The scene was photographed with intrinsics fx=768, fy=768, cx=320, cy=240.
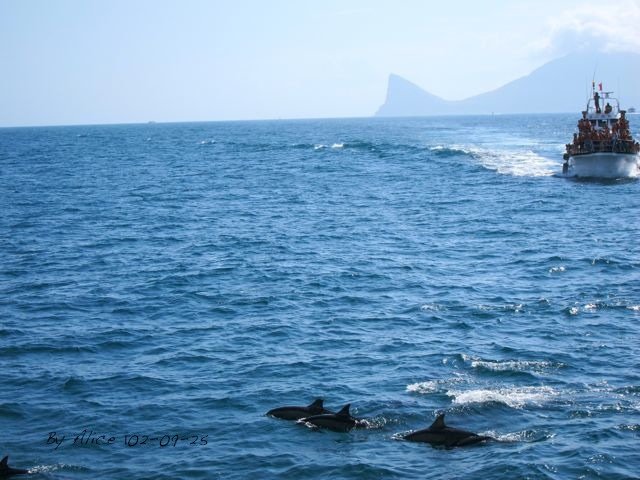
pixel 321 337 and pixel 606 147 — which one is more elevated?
pixel 606 147

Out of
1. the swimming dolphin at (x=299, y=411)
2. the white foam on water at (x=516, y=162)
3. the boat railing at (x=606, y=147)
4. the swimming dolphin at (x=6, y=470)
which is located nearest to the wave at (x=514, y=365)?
the swimming dolphin at (x=299, y=411)

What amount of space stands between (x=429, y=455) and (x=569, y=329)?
1159 centimetres

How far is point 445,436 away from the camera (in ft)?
60.4

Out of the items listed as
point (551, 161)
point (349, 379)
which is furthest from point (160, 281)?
point (551, 161)

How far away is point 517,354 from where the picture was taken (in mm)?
24828

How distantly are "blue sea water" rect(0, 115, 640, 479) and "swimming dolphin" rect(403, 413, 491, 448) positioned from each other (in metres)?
0.29

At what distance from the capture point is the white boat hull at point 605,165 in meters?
70.2

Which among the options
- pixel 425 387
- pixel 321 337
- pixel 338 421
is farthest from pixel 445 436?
pixel 321 337

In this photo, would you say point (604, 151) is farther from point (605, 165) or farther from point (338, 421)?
point (338, 421)

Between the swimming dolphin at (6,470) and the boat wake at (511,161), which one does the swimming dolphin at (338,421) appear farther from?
the boat wake at (511,161)

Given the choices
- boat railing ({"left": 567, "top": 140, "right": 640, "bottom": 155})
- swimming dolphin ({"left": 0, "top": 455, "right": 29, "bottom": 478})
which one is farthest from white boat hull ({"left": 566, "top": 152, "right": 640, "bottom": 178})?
swimming dolphin ({"left": 0, "top": 455, "right": 29, "bottom": 478})

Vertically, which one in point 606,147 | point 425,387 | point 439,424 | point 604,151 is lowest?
point 425,387

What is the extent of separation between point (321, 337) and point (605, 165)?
51771 mm

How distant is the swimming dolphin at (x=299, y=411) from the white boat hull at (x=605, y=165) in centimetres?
5731
